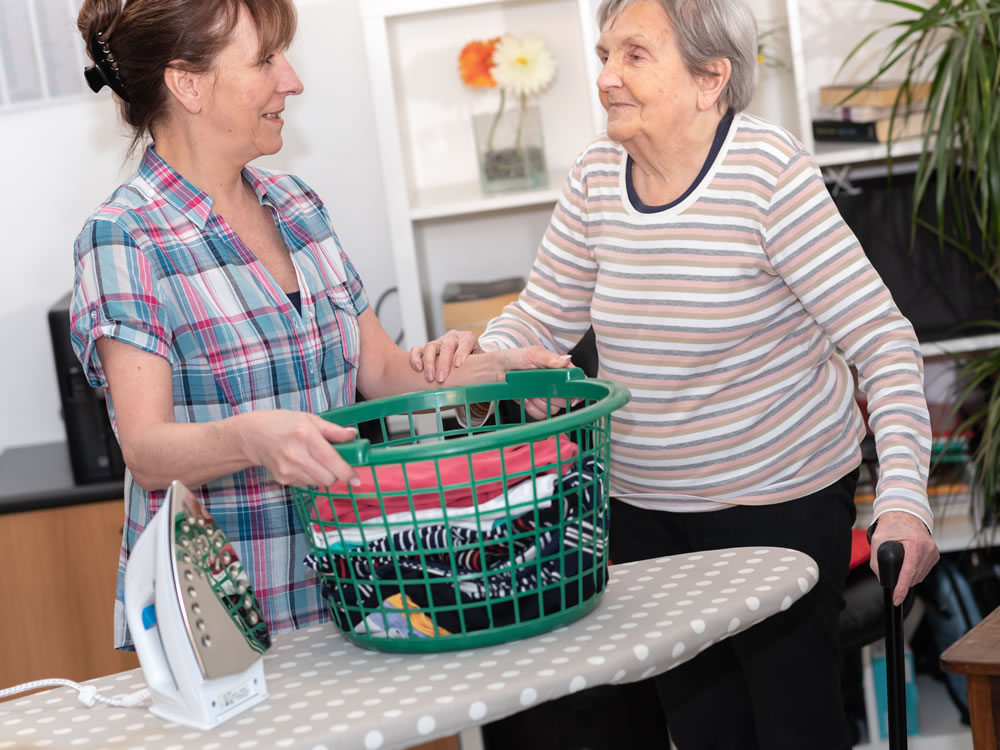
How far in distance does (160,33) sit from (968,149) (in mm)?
1532

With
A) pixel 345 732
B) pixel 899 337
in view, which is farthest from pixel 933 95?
pixel 345 732

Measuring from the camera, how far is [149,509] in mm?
1338

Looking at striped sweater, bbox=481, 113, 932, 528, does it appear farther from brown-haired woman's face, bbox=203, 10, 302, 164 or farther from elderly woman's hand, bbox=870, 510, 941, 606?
brown-haired woman's face, bbox=203, 10, 302, 164

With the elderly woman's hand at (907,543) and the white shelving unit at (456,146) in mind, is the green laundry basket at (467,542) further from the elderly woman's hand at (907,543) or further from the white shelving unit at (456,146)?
the white shelving unit at (456,146)

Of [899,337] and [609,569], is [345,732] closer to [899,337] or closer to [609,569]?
[609,569]

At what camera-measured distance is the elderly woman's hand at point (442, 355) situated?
4.81ft

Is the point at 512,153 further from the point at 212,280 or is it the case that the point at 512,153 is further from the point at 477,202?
the point at 212,280

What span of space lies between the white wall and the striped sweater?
4.02 ft

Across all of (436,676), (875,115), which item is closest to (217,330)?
(436,676)

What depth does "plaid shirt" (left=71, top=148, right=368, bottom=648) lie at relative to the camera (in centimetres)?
124

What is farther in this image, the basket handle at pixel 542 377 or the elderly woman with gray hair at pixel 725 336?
the elderly woman with gray hair at pixel 725 336

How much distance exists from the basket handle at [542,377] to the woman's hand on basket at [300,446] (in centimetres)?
29

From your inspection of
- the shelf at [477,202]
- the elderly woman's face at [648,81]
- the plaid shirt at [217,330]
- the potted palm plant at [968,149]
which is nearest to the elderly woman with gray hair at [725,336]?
the elderly woman's face at [648,81]

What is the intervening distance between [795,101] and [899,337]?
51.6 inches
